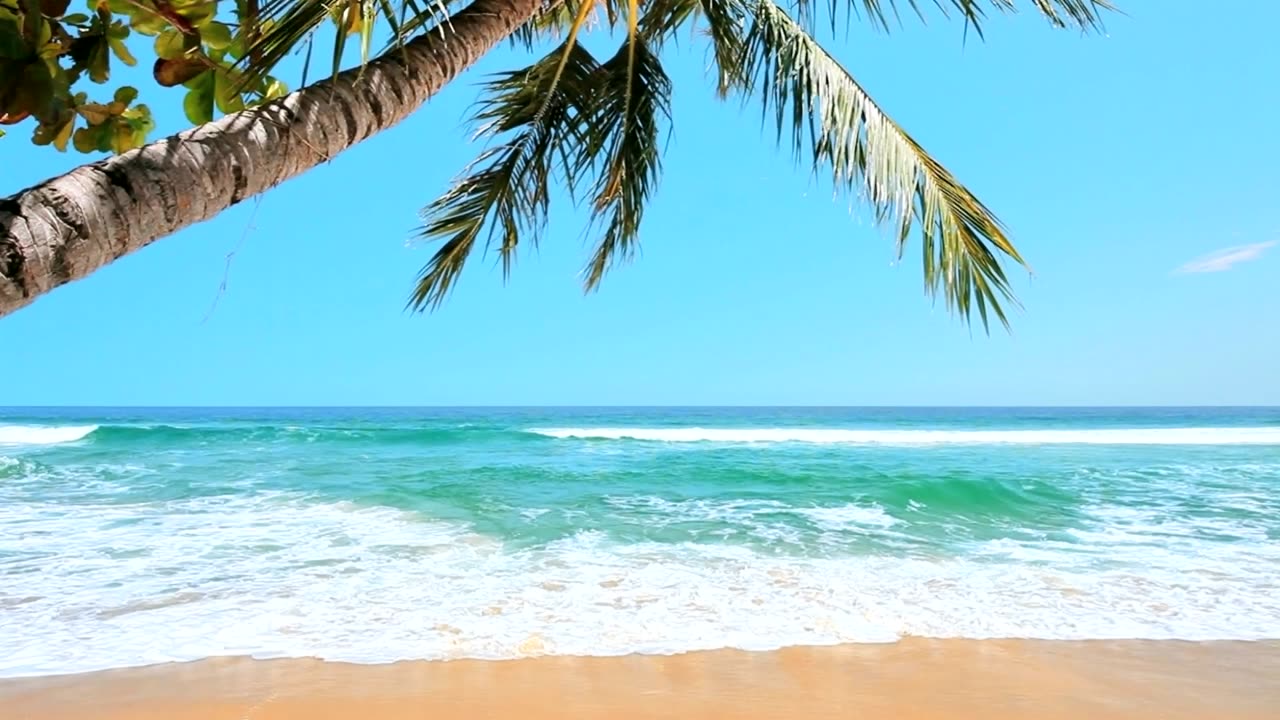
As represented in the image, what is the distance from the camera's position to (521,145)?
13.8ft

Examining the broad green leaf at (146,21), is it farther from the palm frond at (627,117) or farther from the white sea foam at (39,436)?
the white sea foam at (39,436)

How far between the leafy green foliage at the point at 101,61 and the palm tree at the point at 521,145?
0.20 feet

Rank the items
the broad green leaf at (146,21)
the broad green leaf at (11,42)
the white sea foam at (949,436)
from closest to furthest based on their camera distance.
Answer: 1. the broad green leaf at (11,42)
2. the broad green leaf at (146,21)
3. the white sea foam at (949,436)

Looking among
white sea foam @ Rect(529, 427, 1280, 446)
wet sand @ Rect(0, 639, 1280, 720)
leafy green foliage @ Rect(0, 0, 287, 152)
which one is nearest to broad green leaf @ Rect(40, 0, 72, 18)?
leafy green foliage @ Rect(0, 0, 287, 152)

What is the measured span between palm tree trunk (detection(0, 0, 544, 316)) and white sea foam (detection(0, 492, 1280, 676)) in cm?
223

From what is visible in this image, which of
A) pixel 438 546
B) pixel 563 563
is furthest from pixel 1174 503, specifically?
pixel 438 546

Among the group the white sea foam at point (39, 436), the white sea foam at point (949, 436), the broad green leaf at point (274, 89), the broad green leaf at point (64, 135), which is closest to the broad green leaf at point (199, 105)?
the broad green leaf at point (64, 135)

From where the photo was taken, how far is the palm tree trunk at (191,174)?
3.00 feet

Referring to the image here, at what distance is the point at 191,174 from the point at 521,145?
10.5ft

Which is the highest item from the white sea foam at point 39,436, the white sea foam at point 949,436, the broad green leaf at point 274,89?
the broad green leaf at point 274,89

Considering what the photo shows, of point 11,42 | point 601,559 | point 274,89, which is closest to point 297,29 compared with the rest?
point 274,89

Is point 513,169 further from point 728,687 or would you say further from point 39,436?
point 39,436

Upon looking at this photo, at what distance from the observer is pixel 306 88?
143 cm

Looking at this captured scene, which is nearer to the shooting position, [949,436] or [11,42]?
[11,42]
